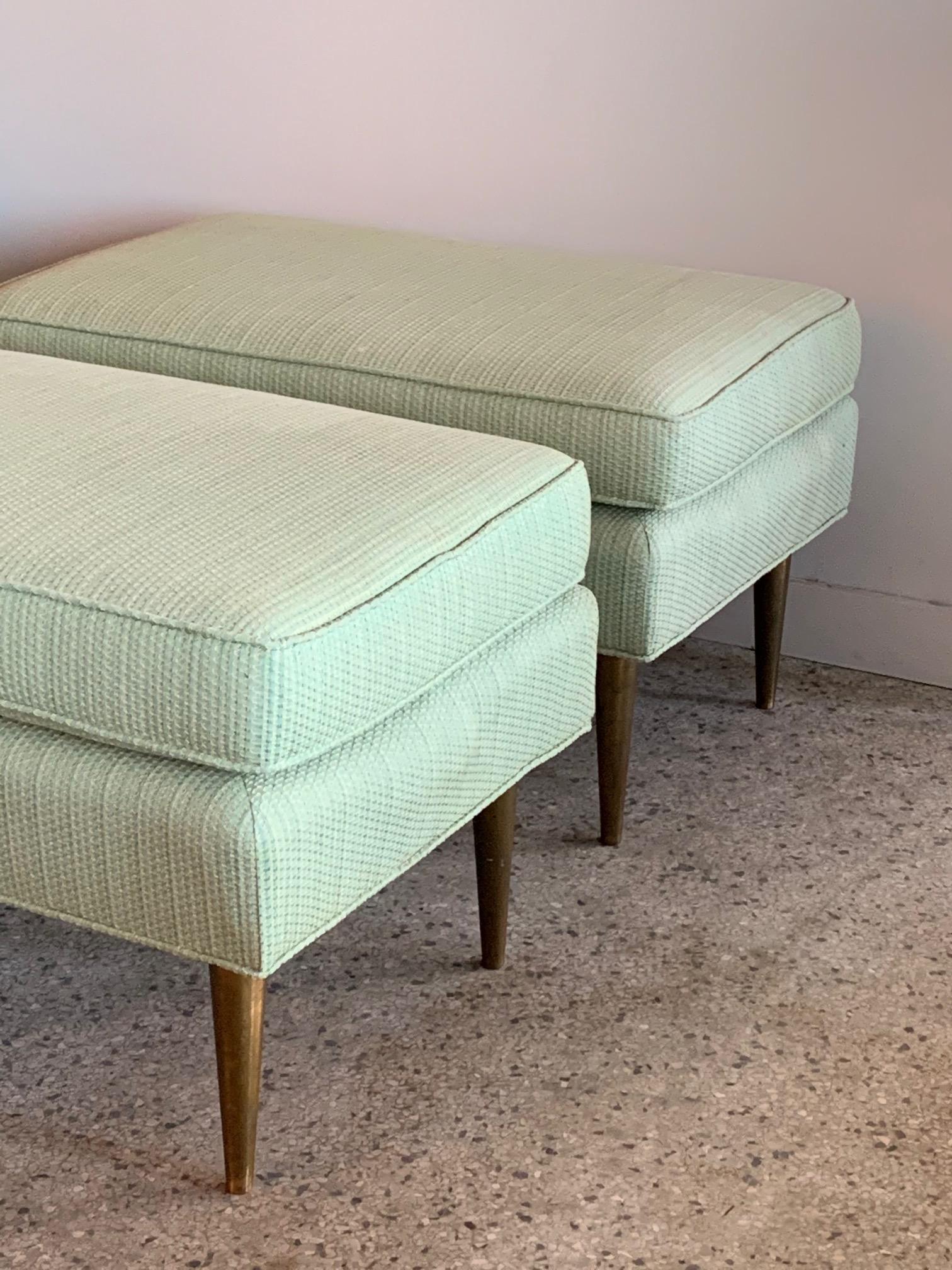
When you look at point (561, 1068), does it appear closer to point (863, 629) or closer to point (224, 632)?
point (224, 632)

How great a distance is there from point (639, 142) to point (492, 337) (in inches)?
22.7

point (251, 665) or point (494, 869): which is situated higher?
point (251, 665)

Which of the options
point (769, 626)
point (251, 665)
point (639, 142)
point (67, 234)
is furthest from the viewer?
point (67, 234)

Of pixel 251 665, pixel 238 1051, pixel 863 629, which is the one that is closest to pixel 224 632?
pixel 251 665

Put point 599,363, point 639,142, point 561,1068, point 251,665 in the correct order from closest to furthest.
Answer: point 251,665 < point 561,1068 < point 599,363 < point 639,142

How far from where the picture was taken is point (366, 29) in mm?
2145

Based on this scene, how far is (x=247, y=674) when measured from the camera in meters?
1.01

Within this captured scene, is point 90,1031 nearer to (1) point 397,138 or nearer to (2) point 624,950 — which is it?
(2) point 624,950

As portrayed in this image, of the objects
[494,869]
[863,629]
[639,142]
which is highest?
[639,142]

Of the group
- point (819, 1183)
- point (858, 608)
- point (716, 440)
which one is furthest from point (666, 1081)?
point (858, 608)

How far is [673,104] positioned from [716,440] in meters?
0.66

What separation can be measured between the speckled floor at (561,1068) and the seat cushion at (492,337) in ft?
1.26

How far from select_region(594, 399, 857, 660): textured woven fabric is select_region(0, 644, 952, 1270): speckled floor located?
248 mm

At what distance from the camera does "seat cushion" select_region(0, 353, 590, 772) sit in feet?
3.38
